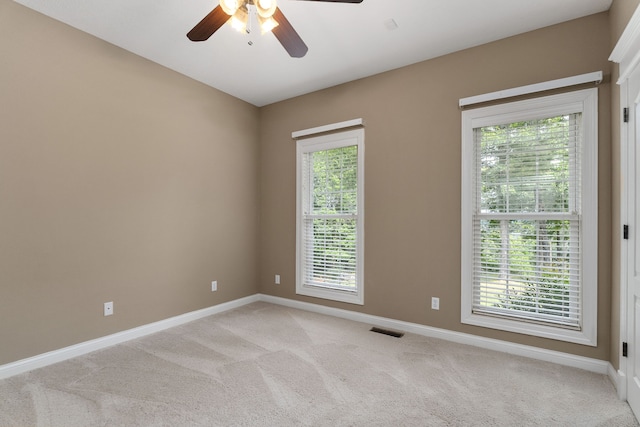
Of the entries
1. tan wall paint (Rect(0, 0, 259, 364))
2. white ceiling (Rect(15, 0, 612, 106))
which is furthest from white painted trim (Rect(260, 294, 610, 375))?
white ceiling (Rect(15, 0, 612, 106))

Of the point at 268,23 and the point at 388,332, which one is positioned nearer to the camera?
the point at 268,23

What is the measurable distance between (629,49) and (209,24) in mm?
2652

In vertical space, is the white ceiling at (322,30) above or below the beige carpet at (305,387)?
above

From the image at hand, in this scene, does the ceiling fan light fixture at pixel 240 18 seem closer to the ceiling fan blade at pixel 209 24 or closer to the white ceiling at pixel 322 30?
the ceiling fan blade at pixel 209 24

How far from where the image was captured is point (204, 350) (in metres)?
2.81

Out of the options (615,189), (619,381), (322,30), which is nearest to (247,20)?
(322,30)

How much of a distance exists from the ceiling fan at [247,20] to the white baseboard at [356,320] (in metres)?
2.73

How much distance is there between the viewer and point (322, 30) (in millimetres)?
2738

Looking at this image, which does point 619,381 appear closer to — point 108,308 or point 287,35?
point 287,35

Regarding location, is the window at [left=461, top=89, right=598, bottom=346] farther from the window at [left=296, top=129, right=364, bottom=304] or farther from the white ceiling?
the window at [left=296, top=129, right=364, bottom=304]

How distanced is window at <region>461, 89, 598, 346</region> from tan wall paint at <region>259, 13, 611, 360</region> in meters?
A: 0.08

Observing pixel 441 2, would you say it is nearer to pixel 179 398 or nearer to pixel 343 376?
pixel 343 376

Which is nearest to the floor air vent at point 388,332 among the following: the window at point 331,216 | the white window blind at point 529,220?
the window at point 331,216

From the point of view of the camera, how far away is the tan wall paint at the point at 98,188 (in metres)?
2.40
